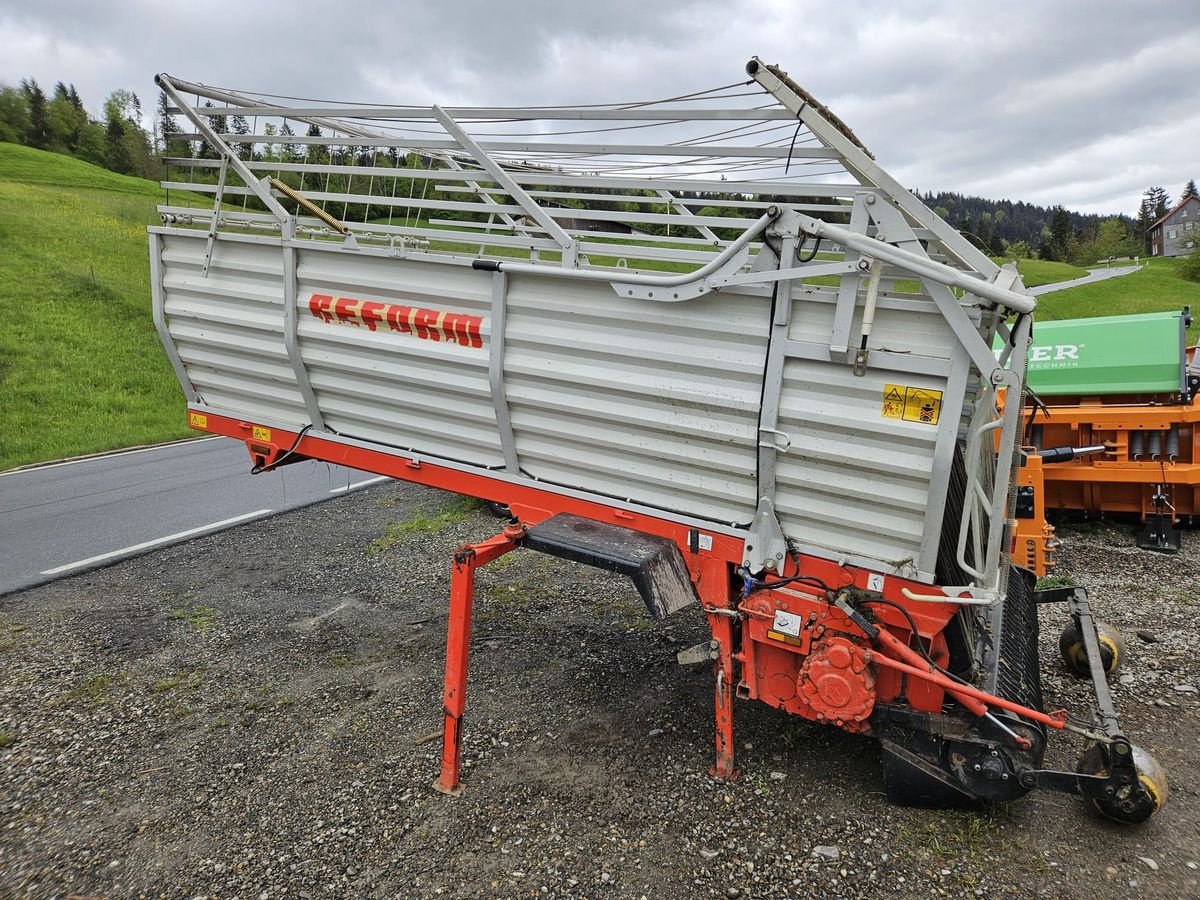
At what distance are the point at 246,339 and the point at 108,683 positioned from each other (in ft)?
7.63

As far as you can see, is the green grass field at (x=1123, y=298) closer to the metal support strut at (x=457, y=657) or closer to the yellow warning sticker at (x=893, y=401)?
the yellow warning sticker at (x=893, y=401)

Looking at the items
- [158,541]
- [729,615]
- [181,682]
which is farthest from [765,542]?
[158,541]

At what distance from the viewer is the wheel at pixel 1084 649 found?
435cm

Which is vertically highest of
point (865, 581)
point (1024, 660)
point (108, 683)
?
point (865, 581)

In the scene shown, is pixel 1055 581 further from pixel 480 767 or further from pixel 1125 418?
pixel 480 767

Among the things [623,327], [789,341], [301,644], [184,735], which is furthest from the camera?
[301,644]

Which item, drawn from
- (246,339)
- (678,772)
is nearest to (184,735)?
(246,339)

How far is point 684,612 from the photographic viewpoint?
5512mm

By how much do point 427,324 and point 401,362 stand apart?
276 mm

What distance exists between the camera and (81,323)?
19172 mm

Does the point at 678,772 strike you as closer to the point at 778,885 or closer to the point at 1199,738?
the point at 778,885

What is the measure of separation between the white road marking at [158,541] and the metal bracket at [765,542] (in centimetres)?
614

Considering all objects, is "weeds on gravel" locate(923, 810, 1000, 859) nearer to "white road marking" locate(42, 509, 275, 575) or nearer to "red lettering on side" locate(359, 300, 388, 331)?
"red lettering on side" locate(359, 300, 388, 331)

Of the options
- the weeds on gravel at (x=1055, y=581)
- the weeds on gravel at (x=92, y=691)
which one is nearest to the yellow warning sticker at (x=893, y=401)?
the weeds on gravel at (x=1055, y=581)
